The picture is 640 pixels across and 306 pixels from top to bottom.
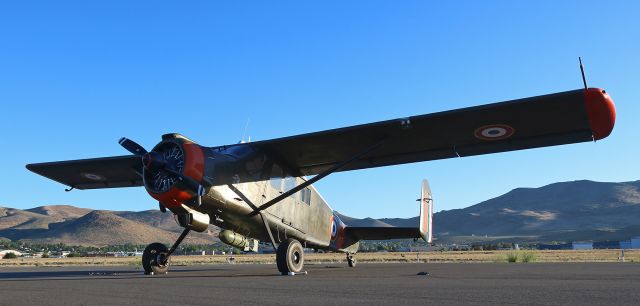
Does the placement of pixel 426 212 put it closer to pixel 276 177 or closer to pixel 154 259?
pixel 276 177

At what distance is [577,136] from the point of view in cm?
1242

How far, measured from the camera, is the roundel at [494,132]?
489 inches

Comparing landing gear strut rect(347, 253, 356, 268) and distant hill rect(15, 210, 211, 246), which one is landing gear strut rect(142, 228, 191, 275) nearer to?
landing gear strut rect(347, 253, 356, 268)

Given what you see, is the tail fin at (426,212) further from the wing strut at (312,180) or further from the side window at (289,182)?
the wing strut at (312,180)

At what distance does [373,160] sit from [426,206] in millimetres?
7095

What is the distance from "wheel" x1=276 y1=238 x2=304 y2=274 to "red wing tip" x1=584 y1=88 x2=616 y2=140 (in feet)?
22.7

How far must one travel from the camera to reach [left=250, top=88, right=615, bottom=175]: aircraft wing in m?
11.2

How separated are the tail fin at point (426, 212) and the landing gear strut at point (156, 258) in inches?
364

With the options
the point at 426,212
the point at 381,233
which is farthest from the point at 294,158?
the point at 426,212

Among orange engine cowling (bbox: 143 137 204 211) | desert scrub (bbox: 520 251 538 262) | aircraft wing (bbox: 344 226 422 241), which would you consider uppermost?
orange engine cowling (bbox: 143 137 204 211)

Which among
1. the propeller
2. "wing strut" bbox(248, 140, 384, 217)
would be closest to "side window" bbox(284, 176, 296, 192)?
"wing strut" bbox(248, 140, 384, 217)

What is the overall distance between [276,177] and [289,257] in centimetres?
244

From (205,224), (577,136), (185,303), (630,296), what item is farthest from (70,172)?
(630,296)

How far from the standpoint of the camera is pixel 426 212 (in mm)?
21203
